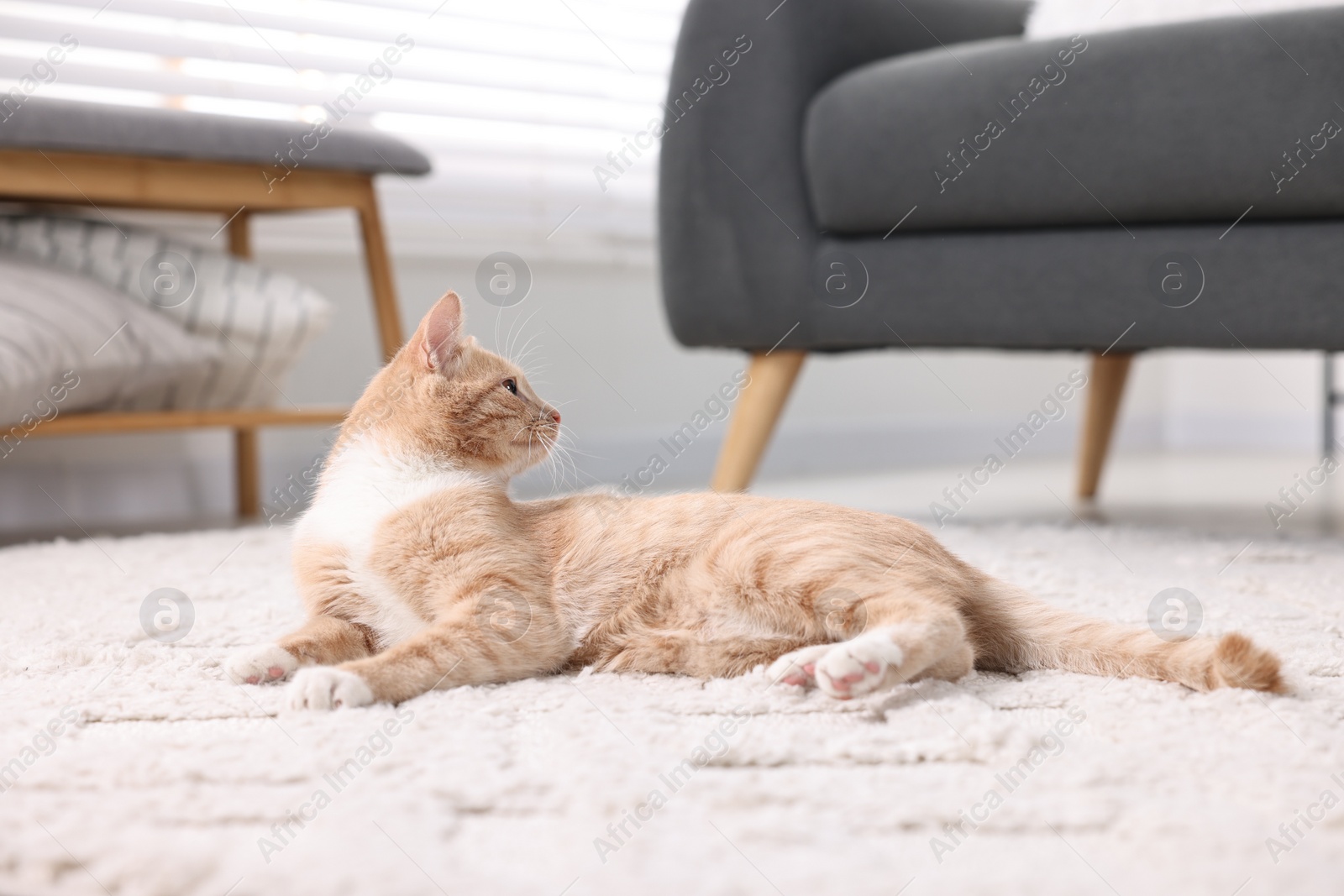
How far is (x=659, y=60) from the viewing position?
3363 mm

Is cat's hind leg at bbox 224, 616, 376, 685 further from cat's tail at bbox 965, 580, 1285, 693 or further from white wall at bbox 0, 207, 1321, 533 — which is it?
white wall at bbox 0, 207, 1321, 533

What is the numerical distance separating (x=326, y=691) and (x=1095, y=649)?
2.10 ft

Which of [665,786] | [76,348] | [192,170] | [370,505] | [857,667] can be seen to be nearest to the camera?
[665,786]

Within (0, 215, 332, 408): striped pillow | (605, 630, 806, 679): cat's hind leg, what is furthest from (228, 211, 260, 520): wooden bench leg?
(605, 630, 806, 679): cat's hind leg

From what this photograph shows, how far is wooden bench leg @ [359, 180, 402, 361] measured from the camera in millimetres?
2396

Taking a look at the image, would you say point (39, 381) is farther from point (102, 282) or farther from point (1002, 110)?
point (1002, 110)

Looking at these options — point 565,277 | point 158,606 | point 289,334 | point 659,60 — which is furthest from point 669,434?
point 158,606

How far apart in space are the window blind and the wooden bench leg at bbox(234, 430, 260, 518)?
54 centimetres

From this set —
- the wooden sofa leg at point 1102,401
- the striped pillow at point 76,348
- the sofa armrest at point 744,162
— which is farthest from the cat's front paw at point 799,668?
the wooden sofa leg at point 1102,401

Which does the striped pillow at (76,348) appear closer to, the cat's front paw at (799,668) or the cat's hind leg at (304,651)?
the cat's hind leg at (304,651)

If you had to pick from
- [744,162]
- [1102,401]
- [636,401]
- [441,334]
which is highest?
[744,162]

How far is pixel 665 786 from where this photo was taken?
0.71m

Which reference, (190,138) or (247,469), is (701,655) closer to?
(190,138)

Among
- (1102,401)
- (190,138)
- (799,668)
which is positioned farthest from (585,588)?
(1102,401)
